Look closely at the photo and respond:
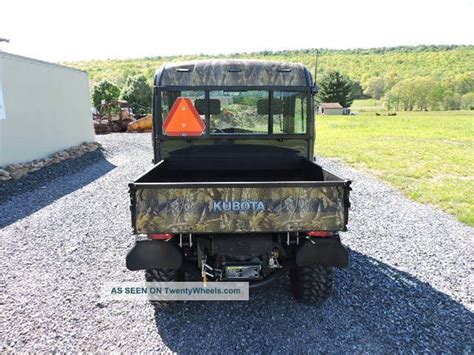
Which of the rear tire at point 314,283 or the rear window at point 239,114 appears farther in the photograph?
the rear window at point 239,114

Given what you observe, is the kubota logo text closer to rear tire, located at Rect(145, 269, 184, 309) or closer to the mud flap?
the mud flap

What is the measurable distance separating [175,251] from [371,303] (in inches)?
81.7

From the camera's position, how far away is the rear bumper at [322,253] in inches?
129

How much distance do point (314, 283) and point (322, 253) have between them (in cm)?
53

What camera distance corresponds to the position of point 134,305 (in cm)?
386

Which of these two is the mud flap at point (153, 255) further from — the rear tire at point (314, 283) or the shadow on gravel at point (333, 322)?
the rear tire at point (314, 283)

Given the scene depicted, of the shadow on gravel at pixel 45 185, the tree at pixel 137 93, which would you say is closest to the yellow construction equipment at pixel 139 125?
the shadow on gravel at pixel 45 185

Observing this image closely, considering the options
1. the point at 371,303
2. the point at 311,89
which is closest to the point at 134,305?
the point at 371,303

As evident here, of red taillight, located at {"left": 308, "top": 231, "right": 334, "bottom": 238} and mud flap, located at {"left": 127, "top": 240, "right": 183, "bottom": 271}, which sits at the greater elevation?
red taillight, located at {"left": 308, "top": 231, "right": 334, "bottom": 238}

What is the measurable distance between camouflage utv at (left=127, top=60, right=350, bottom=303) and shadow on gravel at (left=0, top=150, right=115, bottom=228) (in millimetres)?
3833

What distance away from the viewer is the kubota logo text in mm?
3115

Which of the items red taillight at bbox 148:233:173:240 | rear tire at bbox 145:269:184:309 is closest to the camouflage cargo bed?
red taillight at bbox 148:233:173:240

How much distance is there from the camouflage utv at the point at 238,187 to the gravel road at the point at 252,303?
397mm

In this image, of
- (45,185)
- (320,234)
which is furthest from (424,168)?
(45,185)
